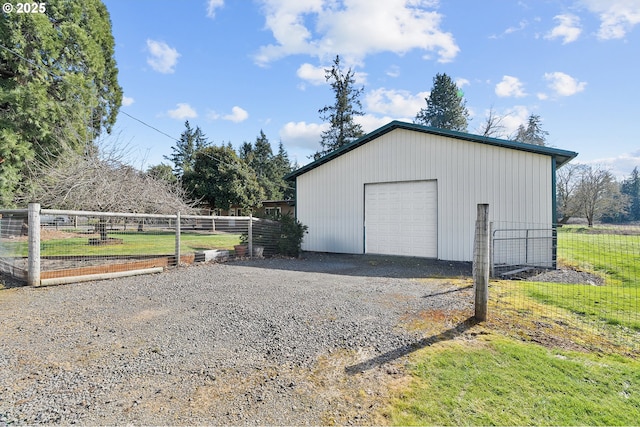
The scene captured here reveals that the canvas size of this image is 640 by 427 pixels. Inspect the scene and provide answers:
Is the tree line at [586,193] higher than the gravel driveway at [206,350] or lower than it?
higher

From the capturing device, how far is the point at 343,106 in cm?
→ 3166

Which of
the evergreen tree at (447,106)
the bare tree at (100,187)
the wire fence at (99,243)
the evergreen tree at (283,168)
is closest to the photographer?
the wire fence at (99,243)

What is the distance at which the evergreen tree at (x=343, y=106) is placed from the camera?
104ft

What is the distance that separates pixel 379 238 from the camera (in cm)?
1073

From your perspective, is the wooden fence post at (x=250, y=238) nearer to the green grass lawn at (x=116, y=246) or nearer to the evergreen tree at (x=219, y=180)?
the green grass lawn at (x=116, y=246)

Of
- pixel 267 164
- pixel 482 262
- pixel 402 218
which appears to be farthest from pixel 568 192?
pixel 482 262

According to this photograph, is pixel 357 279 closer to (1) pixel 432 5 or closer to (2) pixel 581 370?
(2) pixel 581 370

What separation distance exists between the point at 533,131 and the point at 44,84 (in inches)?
2170

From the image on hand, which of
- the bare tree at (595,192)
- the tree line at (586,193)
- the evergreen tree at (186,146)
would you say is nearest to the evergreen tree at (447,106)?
the tree line at (586,193)

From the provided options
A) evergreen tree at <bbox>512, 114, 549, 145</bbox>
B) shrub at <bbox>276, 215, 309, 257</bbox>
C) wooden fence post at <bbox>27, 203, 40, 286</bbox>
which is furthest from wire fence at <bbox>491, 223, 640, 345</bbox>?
evergreen tree at <bbox>512, 114, 549, 145</bbox>

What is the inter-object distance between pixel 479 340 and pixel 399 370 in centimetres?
122

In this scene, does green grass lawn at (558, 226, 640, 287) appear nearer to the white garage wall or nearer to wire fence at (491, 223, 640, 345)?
wire fence at (491, 223, 640, 345)

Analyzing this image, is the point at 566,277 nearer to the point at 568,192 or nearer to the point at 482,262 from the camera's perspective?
the point at 482,262

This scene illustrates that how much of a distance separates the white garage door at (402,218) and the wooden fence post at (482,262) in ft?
19.3
